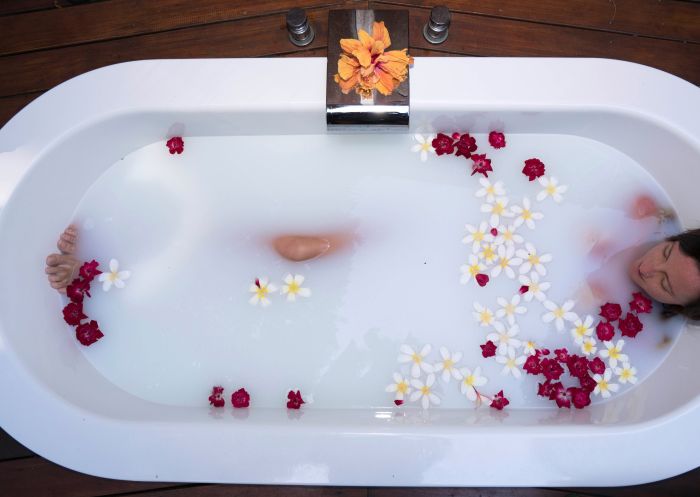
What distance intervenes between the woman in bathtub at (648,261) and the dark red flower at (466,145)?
0.43m

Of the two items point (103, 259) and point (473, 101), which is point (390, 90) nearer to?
point (473, 101)

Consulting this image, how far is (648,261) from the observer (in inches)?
55.0

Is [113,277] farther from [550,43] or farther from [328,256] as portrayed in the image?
[550,43]

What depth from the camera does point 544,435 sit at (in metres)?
1.17

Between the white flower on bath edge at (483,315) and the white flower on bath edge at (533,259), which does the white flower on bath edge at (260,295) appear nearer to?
the white flower on bath edge at (483,315)

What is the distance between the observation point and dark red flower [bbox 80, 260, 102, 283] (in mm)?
1533

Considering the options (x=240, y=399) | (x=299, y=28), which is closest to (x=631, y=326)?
(x=240, y=399)

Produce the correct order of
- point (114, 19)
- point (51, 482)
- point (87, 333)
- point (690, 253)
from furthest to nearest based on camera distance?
point (114, 19) < point (87, 333) < point (51, 482) < point (690, 253)

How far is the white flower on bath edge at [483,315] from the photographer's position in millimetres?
1538

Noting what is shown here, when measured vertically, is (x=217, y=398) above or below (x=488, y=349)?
below

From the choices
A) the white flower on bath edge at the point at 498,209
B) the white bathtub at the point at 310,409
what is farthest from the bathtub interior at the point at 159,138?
the white flower on bath edge at the point at 498,209

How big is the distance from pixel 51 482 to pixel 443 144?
4.64 ft

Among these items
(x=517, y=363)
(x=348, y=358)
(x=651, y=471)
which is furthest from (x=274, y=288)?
(x=651, y=471)

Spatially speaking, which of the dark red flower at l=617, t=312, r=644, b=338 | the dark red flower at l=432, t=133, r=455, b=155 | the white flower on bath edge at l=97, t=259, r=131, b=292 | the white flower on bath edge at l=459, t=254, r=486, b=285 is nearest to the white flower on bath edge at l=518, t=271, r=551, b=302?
the white flower on bath edge at l=459, t=254, r=486, b=285
